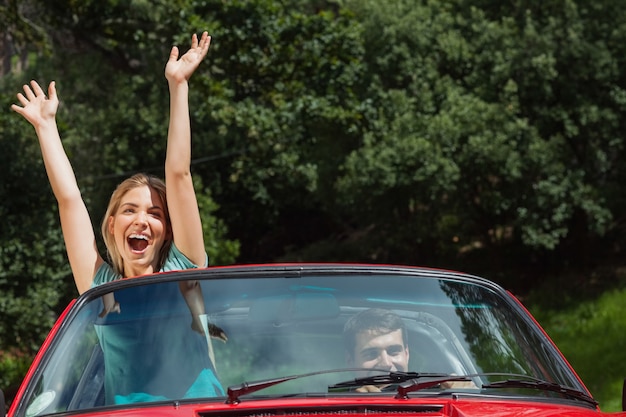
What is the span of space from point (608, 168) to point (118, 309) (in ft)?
70.5

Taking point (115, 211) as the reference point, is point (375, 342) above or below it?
below

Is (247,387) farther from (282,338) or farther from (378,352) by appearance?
(378,352)

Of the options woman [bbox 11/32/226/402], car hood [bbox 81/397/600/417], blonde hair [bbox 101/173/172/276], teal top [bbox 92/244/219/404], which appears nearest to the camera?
car hood [bbox 81/397/600/417]

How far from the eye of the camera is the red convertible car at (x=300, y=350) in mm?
2898

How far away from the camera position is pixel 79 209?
396 centimetres

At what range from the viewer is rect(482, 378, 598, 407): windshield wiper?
10.2 ft

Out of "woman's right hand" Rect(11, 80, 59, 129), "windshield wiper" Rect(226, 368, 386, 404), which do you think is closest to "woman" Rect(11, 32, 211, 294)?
"woman's right hand" Rect(11, 80, 59, 129)

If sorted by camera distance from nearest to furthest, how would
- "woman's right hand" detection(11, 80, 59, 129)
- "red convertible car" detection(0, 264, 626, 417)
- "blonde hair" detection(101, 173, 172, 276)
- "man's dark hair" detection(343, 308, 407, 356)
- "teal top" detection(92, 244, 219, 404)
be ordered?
"red convertible car" detection(0, 264, 626, 417)
"teal top" detection(92, 244, 219, 404)
"man's dark hair" detection(343, 308, 407, 356)
"blonde hair" detection(101, 173, 172, 276)
"woman's right hand" detection(11, 80, 59, 129)

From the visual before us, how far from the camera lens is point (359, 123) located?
70.7 feet

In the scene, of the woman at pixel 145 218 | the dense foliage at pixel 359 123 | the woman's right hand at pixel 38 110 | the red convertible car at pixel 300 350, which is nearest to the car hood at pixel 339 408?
the red convertible car at pixel 300 350

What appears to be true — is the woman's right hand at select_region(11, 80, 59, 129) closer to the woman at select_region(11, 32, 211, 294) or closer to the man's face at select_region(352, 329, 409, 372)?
the woman at select_region(11, 32, 211, 294)

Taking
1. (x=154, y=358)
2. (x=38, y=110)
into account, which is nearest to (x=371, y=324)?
(x=154, y=358)

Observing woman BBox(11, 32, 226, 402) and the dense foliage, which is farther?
the dense foliage

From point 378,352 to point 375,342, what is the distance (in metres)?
0.03
